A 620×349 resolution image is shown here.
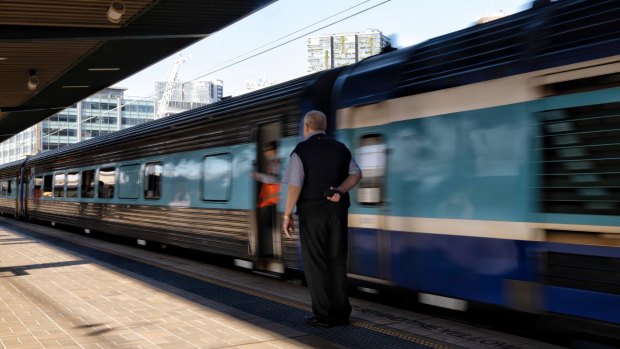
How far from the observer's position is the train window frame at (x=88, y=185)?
55.2ft

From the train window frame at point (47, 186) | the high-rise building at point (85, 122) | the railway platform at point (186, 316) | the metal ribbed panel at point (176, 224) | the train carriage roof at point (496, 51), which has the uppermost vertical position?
the high-rise building at point (85, 122)

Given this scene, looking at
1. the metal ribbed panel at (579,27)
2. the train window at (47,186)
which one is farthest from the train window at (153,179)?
the train window at (47,186)

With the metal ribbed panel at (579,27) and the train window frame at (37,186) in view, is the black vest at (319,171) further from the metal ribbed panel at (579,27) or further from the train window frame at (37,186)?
the train window frame at (37,186)

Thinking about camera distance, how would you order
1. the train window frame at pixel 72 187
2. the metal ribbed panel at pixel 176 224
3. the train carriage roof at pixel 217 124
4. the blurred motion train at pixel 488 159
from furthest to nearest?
the train window frame at pixel 72 187, the metal ribbed panel at pixel 176 224, the train carriage roof at pixel 217 124, the blurred motion train at pixel 488 159

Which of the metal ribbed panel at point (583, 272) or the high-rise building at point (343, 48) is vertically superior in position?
the high-rise building at point (343, 48)

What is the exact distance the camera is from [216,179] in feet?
32.3

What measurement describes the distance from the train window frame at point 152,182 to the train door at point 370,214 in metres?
6.73

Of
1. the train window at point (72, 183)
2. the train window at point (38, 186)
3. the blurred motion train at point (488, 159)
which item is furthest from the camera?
the train window at point (38, 186)

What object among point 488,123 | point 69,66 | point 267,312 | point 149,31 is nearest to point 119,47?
point 149,31

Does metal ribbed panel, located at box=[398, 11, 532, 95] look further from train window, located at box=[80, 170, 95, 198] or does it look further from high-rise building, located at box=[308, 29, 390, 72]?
high-rise building, located at box=[308, 29, 390, 72]

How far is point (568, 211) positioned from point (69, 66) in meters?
12.2

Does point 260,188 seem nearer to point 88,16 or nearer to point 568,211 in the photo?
point 88,16

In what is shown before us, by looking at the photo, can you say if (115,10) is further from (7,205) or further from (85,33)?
(7,205)

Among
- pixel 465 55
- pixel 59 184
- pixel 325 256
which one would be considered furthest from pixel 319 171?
pixel 59 184
